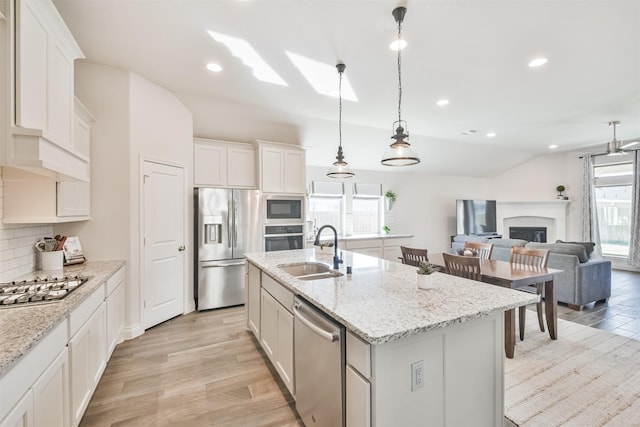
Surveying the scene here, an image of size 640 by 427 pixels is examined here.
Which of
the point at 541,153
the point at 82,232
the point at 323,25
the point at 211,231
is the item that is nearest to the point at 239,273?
the point at 211,231

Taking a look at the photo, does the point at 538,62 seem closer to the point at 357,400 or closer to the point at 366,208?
the point at 357,400

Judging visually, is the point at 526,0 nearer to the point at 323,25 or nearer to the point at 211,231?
the point at 323,25

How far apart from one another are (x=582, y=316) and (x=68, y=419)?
5270 millimetres

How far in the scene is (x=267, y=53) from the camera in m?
2.70

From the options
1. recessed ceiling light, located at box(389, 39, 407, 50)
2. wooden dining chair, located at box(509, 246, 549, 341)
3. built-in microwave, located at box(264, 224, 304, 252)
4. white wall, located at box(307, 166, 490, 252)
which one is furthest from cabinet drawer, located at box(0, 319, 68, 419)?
white wall, located at box(307, 166, 490, 252)

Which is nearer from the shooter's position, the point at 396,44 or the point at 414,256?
the point at 396,44

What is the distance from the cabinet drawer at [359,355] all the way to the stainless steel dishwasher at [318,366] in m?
0.05

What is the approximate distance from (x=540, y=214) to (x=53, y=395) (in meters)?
9.59

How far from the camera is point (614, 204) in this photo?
262 inches

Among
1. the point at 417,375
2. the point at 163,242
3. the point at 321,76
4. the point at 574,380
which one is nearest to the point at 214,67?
the point at 321,76

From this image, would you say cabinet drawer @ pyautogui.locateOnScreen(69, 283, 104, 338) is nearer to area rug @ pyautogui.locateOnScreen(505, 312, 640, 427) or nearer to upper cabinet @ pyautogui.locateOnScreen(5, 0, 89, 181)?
upper cabinet @ pyautogui.locateOnScreen(5, 0, 89, 181)

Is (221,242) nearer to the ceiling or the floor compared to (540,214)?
nearer to the floor

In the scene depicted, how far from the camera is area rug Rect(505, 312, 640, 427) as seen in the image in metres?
1.94

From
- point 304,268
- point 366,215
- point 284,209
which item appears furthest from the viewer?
point 366,215
